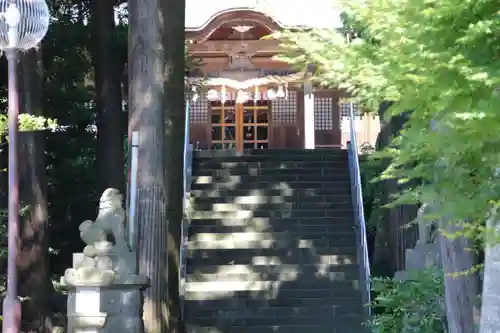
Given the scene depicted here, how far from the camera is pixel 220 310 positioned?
1243 cm

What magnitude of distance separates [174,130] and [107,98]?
3.90 meters

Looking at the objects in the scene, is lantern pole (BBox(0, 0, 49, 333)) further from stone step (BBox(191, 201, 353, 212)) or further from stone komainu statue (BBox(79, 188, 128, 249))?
stone step (BBox(191, 201, 353, 212))

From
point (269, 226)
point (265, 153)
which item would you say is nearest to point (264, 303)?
point (269, 226)

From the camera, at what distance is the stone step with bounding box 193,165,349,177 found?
1585 cm

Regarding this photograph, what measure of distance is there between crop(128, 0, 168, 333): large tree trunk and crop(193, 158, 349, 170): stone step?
584 cm

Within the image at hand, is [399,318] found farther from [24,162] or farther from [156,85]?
[24,162]

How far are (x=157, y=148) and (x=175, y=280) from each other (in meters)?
1.85

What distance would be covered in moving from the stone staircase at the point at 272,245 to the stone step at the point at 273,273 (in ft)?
0.05

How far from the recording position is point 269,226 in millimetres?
14352

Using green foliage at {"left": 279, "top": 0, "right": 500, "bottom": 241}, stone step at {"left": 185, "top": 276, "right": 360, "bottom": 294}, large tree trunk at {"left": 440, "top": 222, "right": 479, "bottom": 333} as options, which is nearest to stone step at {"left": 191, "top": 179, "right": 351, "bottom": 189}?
stone step at {"left": 185, "top": 276, "right": 360, "bottom": 294}

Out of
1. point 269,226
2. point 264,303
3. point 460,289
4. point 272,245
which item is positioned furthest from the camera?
point 269,226

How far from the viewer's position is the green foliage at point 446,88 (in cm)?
376

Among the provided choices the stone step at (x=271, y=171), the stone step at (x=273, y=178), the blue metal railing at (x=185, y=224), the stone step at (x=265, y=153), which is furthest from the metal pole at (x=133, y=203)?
the stone step at (x=265, y=153)

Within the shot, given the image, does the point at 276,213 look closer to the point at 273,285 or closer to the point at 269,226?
the point at 269,226
